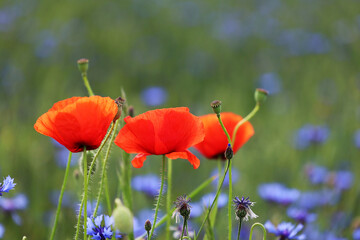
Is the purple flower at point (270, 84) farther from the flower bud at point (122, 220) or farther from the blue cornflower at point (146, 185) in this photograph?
the flower bud at point (122, 220)

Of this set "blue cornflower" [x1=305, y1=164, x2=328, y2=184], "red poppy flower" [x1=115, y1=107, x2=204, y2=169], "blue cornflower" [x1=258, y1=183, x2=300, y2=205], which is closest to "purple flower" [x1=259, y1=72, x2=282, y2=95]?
"blue cornflower" [x1=305, y1=164, x2=328, y2=184]

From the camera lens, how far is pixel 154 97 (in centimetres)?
256

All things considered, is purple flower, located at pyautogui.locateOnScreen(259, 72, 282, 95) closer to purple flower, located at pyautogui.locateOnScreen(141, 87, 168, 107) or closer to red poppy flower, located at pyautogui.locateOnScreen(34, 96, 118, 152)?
purple flower, located at pyautogui.locateOnScreen(141, 87, 168, 107)

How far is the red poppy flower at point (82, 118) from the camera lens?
0.64m

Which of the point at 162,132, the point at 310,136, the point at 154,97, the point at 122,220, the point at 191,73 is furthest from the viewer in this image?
the point at 191,73

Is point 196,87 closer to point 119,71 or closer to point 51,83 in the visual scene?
point 119,71

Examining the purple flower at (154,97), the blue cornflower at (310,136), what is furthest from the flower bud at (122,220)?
the purple flower at (154,97)

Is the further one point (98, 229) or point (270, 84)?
point (270, 84)

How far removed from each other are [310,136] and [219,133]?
111 centimetres

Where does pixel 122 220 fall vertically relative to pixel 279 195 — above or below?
below

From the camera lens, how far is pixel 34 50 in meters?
3.23

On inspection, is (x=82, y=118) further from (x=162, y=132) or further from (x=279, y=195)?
(x=279, y=195)

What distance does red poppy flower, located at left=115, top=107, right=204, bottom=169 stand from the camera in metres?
0.68

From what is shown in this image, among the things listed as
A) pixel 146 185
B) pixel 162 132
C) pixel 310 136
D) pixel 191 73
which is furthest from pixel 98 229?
pixel 191 73
